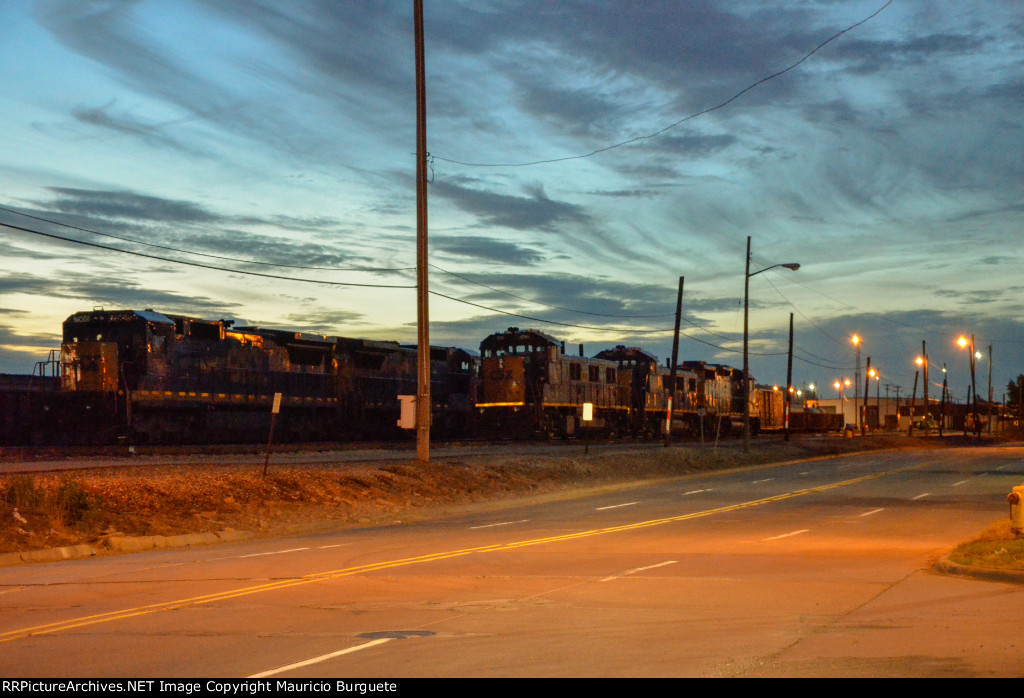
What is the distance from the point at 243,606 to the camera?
10.9 metres

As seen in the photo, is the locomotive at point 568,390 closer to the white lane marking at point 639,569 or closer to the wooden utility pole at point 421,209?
the wooden utility pole at point 421,209

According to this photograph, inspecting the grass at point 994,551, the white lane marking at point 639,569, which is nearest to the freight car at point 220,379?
the white lane marking at point 639,569

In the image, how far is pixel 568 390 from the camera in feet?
174

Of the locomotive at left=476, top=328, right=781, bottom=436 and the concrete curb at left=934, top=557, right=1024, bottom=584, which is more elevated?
the locomotive at left=476, top=328, right=781, bottom=436

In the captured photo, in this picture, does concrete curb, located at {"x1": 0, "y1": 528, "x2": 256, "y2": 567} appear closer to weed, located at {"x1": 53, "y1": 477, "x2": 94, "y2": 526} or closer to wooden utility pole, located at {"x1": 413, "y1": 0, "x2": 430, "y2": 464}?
weed, located at {"x1": 53, "y1": 477, "x2": 94, "y2": 526}

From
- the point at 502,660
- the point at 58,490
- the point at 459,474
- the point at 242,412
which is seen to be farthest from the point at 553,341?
the point at 502,660

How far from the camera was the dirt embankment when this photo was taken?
17984 mm

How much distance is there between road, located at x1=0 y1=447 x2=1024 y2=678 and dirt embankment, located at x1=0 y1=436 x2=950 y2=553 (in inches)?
72.1

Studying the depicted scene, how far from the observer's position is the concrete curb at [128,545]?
52.4 ft

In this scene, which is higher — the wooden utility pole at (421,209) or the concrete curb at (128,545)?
the wooden utility pole at (421,209)

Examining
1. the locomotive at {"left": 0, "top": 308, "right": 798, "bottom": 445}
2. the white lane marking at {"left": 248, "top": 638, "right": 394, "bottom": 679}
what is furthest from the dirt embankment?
the white lane marking at {"left": 248, "top": 638, "right": 394, "bottom": 679}

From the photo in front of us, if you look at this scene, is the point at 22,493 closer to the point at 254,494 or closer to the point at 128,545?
the point at 128,545

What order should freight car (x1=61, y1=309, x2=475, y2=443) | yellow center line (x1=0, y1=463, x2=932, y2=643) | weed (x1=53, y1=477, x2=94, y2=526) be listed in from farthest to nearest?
1. freight car (x1=61, y1=309, x2=475, y2=443)
2. weed (x1=53, y1=477, x2=94, y2=526)
3. yellow center line (x1=0, y1=463, x2=932, y2=643)

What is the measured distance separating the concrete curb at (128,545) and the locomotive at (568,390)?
81.5 ft
